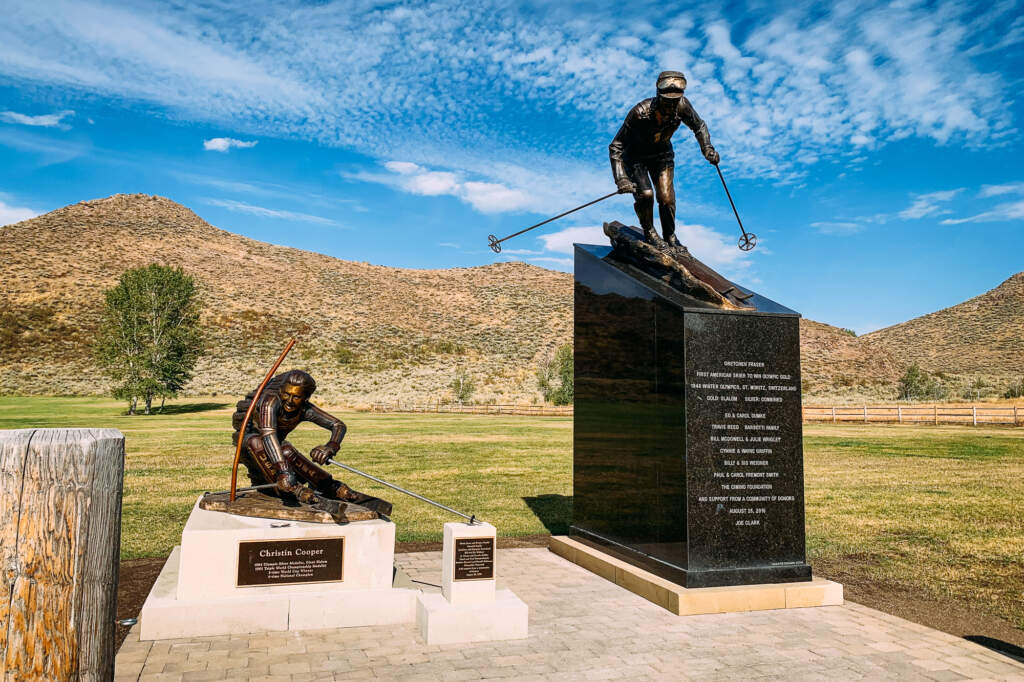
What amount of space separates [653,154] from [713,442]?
3.86m

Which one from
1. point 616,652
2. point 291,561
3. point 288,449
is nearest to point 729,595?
point 616,652

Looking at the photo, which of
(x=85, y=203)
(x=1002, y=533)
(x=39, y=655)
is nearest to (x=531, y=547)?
(x=1002, y=533)

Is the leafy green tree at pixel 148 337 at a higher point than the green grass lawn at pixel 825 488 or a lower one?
higher

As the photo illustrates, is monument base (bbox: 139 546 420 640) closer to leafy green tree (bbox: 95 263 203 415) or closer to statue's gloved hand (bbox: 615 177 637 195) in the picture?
statue's gloved hand (bbox: 615 177 637 195)

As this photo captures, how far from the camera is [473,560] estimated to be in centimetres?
571

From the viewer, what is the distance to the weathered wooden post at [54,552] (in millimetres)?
1712

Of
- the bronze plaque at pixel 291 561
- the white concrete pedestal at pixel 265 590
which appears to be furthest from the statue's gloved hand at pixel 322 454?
the bronze plaque at pixel 291 561

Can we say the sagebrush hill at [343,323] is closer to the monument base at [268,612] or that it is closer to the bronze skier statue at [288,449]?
the bronze skier statue at [288,449]

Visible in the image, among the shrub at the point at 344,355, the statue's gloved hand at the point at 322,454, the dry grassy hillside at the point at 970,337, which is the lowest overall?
the statue's gloved hand at the point at 322,454

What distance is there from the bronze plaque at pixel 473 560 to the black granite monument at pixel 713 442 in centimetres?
202

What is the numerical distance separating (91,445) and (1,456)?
19 cm

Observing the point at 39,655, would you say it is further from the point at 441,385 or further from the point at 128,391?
the point at 441,385

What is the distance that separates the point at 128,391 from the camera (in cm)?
4153

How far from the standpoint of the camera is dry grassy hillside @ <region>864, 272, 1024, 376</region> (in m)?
63.5
